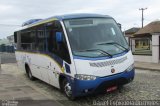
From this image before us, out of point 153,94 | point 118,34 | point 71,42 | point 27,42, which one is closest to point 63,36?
point 71,42

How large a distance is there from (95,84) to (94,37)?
1.54m

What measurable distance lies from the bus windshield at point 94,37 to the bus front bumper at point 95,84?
2.27 feet

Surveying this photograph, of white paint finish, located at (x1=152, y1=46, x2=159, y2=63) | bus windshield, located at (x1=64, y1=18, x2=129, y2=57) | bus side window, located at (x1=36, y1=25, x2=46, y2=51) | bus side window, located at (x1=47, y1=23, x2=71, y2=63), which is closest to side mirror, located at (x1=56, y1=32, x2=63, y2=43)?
bus side window, located at (x1=47, y1=23, x2=71, y2=63)

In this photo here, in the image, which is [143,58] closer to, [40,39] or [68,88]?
[40,39]

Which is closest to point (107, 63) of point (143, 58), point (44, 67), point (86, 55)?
point (86, 55)

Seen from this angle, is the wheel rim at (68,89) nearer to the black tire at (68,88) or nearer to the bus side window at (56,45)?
the black tire at (68,88)

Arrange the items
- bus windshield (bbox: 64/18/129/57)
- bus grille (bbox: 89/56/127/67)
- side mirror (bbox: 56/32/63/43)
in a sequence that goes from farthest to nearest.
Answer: side mirror (bbox: 56/32/63/43) → bus windshield (bbox: 64/18/129/57) → bus grille (bbox: 89/56/127/67)

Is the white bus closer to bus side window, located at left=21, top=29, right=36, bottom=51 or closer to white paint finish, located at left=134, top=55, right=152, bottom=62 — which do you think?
bus side window, located at left=21, top=29, right=36, bottom=51

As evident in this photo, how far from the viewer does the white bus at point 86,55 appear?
26.2 ft

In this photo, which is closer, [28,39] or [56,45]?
[56,45]

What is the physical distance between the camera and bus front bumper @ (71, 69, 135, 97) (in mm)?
7910

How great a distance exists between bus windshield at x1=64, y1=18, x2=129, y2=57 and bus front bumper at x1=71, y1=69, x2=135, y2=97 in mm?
693

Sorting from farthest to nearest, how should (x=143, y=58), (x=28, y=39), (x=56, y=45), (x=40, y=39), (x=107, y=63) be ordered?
(x=143, y=58), (x=28, y=39), (x=40, y=39), (x=56, y=45), (x=107, y=63)

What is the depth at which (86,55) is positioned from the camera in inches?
322
